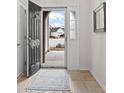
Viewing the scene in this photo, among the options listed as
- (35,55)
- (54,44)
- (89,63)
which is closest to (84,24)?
(89,63)

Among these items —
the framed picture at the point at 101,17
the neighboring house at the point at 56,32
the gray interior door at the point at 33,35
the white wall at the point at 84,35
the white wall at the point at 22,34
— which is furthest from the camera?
the neighboring house at the point at 56,32

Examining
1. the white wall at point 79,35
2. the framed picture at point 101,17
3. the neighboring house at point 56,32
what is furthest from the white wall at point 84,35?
the neighboring house at point 56,32

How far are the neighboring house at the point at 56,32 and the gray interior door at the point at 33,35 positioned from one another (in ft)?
21.0

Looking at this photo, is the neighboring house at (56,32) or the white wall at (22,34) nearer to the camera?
the white wall at (22,34)

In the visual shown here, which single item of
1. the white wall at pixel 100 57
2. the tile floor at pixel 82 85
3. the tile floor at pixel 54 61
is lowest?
the tile floor at pixel 82 85

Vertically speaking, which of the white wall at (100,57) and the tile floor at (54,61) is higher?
the white wall at (100,57)

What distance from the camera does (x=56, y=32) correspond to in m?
13.3

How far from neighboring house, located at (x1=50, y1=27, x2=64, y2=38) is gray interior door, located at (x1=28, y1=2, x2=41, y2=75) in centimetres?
641

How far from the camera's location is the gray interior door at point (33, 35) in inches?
221

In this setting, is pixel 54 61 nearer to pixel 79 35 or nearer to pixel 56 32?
pixel 79 35

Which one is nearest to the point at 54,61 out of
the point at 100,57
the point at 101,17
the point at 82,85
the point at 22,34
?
the point at 22,34

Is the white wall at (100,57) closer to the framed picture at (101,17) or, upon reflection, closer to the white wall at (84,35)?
the framed picture at (101,17)

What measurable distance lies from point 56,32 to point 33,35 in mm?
7390
